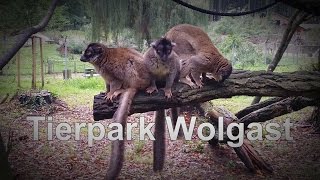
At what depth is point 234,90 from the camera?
302cm

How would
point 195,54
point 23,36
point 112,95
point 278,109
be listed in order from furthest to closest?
1. point 278,109
2. point 195,54
3. point 23,36
4. point 112,95

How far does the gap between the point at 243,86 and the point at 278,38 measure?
58cm

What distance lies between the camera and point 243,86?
9.87ft

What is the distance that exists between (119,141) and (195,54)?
978 millimetres

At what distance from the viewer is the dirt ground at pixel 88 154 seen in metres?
3.04

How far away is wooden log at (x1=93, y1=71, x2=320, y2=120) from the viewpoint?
9.35ft

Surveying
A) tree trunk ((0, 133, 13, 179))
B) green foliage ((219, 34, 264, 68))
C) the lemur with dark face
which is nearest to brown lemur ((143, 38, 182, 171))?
the lemur with dark face

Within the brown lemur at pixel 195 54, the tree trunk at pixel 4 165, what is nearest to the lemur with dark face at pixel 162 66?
the brown lemur at pixel 195 54

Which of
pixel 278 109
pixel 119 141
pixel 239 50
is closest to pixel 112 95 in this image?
pixel 119 141

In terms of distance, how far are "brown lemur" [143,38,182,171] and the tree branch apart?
885 mm

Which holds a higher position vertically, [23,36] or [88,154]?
[23,36]

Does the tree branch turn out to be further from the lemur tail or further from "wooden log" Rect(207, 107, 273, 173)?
"wooden log" Rect(207, 107, 273, 173)

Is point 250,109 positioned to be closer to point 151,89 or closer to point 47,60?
point 151,89

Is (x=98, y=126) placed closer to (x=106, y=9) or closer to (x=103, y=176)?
(x=103, y=176)
